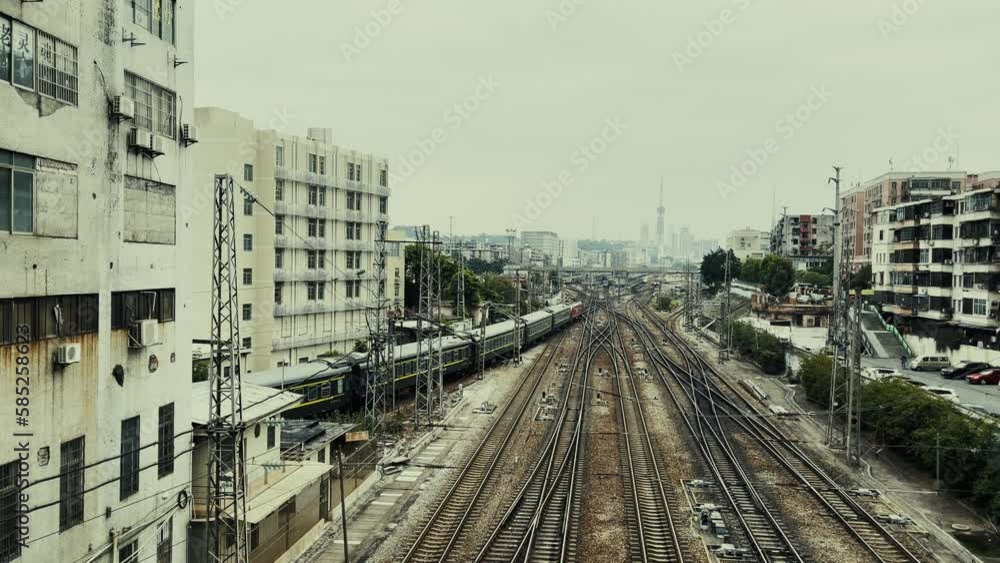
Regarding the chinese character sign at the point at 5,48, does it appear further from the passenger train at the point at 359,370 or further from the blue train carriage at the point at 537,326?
the blue train carriage at the point at 537,326

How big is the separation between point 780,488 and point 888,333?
28829 mm

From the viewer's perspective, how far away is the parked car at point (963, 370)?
3549cm

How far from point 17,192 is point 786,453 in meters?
21.8

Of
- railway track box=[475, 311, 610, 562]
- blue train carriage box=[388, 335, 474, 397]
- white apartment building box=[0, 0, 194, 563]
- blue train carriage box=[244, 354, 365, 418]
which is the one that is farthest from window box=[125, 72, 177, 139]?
blue train carriage box=[388, 335, 474, 397]

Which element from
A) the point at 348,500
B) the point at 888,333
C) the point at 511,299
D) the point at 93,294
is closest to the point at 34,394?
the point at 93,294

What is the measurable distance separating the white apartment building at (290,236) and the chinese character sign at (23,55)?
24.5 metres

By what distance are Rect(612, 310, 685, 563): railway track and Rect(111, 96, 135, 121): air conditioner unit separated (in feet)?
38.4

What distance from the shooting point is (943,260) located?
139 feet

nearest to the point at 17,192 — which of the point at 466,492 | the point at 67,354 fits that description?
the point at 67,354

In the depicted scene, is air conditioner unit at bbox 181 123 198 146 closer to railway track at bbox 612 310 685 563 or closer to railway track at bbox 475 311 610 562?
railway track at bbox 475 311 610 562

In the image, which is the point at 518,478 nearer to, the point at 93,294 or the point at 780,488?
the point at 780,488

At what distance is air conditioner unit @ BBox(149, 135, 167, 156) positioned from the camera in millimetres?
11664

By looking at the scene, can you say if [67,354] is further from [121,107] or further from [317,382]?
[317,382]

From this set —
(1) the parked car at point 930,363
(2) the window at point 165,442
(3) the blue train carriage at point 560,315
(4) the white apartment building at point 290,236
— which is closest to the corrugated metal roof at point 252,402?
(2) the window at point 165,442
